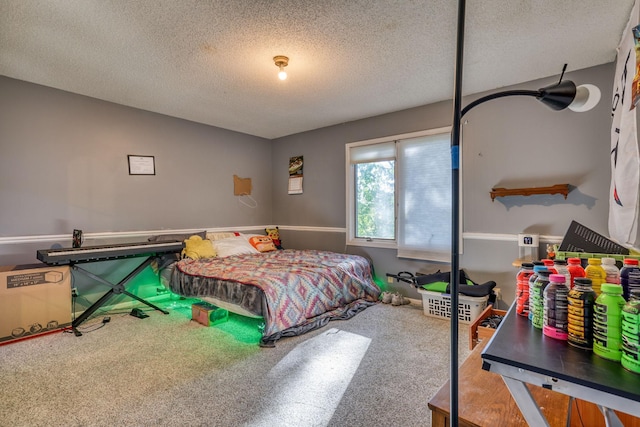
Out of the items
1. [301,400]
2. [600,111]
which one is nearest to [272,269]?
[301,400]

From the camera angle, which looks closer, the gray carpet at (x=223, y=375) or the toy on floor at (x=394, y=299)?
the gray carpet at (x=223, y=375)

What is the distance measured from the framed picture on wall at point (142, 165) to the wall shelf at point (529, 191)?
13.1 ft

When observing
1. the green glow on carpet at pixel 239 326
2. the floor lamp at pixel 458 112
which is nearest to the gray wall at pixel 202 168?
the green glow on carpet at pixel 239 326

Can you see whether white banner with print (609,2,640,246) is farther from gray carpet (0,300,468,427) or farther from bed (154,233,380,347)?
bed (154,233,380,347)

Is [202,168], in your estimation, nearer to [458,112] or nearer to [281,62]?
[281,62]

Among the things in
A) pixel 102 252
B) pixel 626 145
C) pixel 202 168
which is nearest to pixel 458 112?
pixel 626 145

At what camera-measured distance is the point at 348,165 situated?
14.1 ft

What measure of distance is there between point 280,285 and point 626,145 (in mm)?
2520

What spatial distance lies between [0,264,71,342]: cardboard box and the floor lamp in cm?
338

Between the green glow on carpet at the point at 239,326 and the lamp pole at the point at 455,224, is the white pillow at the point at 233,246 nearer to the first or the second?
the green glow on carpet at the point at 239,326

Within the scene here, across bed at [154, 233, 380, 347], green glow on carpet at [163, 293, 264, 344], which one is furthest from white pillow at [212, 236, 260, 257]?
green glow on carpet at [163, 293, 264, 344]

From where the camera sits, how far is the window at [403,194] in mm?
3471

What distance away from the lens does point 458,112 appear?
821mm

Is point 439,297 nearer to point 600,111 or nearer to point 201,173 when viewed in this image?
point 600,111
